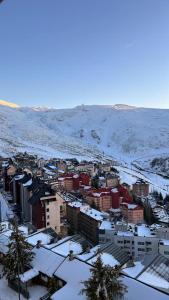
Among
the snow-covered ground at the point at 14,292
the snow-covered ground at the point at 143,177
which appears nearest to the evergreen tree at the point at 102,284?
the snow-covered ground at the point at 14,292

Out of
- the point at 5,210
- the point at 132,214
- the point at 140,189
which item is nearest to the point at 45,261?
the point at 132,214

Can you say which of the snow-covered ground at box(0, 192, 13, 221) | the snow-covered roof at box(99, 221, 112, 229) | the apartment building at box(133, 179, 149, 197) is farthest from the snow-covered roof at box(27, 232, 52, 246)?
the apartment building at box(133, 179, 149, 197)

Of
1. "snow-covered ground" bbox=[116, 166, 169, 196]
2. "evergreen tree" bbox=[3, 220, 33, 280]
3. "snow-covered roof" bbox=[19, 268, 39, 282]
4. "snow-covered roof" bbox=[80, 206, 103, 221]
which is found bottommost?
"snow-covered ground" bbox=[116, 166, 169, 196]

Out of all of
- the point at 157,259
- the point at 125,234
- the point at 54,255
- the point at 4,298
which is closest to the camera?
the point at 4,298

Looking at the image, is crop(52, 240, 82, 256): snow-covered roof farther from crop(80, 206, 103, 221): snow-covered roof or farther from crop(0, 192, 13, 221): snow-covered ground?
crop(0, 192, 13, 221): snow-covered ground

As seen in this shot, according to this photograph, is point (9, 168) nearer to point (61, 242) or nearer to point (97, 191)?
point (97, 191)

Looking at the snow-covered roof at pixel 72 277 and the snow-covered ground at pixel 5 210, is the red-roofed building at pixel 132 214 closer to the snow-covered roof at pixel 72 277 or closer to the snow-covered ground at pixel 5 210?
the snow-covered ground at pixel 5 210

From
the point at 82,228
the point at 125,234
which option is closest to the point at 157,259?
the point at 125,234
